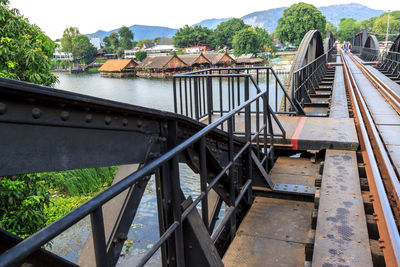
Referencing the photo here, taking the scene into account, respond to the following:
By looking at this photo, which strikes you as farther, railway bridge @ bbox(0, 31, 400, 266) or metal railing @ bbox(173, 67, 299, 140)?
metal railing @ bbox(173, 67, 299, 140)

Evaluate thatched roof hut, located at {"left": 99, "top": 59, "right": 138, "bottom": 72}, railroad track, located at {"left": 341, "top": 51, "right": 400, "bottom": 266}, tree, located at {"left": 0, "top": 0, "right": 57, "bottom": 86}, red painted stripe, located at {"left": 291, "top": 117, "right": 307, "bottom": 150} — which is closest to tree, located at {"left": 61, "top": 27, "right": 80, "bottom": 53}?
thatched roof hut, located at {"left": 99, "top": 59, "right": 138, "bottom": 72}

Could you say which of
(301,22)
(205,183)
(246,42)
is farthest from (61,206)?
(301,22)

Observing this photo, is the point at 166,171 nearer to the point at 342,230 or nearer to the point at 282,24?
the point at 342,230

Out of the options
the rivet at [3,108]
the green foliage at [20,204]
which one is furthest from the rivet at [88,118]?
the green foliage at [20,204]

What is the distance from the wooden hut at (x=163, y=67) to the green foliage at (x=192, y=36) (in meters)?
66.5

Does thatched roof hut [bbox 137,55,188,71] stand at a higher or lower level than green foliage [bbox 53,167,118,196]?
higher

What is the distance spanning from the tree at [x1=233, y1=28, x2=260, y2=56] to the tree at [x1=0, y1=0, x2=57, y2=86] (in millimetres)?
98942

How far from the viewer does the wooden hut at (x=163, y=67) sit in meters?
69.5

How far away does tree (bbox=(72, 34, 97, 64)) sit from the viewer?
414ft

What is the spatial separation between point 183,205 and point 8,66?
705cm

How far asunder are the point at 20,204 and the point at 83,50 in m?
128

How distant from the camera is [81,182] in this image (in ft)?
47.0

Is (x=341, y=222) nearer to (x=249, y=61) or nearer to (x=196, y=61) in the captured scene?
(x=196, y=61)

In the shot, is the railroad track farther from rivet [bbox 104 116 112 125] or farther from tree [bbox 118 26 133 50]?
tree [bbox 118 26 133 50]
